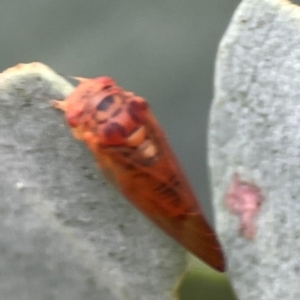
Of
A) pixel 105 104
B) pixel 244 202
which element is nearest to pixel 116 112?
pixel 105 104

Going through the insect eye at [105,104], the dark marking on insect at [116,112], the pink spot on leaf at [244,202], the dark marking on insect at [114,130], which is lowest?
the pink spot on leaf at [244,202]

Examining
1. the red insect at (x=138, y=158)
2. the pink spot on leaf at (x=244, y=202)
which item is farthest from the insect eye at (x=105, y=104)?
the pink spot on leaf at (x=244, y=202)

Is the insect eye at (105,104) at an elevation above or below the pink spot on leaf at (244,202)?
above

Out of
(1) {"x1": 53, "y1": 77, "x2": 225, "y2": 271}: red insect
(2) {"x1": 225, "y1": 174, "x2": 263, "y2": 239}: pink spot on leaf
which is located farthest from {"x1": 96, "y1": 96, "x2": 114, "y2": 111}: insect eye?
(2) {"x1": 225, "y1": 174, "x2": 263, "y2": 239}: pink spot on leaf

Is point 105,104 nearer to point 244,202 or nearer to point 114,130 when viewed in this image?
point 114,130

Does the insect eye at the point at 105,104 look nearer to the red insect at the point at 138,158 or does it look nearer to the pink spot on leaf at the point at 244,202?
the red insect at the point at 138,158

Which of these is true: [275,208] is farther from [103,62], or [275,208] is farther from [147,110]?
[103,62]

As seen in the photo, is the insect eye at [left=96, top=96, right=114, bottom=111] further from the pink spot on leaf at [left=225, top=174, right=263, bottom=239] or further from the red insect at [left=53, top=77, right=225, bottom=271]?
the pink spot on leaf at [left=225, top=174, right=263, bottom=239]
